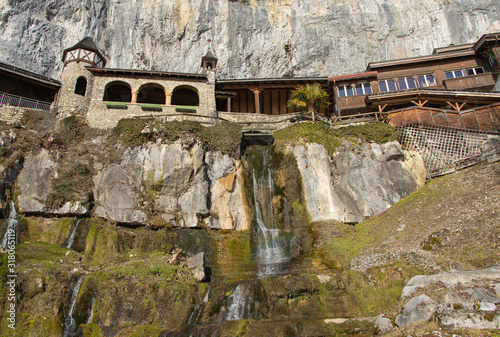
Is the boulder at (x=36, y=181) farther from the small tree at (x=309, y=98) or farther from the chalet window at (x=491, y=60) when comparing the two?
the chalet window at (x=491, y=60)

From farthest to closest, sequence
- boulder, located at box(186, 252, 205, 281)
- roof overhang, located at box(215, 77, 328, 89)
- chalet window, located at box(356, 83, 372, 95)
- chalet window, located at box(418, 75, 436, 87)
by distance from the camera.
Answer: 1. roof overhang, located at box(215, 77, 328, 89)
2. chalet window, located at box(356, 83, 372, 95)
3. chalet window, located at box(418, 75, 436, 87)
4. boulder, located at box(186, 252, 205, 281)

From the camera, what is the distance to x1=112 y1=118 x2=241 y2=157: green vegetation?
22047mm

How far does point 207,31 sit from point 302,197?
2449 centimetres

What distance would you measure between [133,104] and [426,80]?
78.4 ft

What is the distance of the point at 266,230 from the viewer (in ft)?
65.2

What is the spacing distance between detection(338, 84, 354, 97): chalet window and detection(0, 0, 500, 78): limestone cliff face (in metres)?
8.16

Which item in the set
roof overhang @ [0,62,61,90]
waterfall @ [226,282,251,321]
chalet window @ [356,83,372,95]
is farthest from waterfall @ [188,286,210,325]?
roof overhang @ [0,62,61,90]

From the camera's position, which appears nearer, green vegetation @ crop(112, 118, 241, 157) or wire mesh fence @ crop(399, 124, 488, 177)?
wire mesh fence @ crop(399, 124, 488, 177)

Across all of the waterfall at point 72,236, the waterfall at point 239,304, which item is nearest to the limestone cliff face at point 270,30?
the waterfall at point 72,236

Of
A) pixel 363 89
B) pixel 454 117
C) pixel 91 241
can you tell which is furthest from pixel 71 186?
pixel 454 117

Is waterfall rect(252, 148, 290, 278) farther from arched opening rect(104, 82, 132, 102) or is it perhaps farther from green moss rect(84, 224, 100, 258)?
arched opening rect(104, 82, 132, 102)

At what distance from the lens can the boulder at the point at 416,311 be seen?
914 centimetres

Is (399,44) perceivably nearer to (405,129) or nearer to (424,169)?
(405,129)

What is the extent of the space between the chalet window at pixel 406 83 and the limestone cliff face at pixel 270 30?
A: 865 cm
